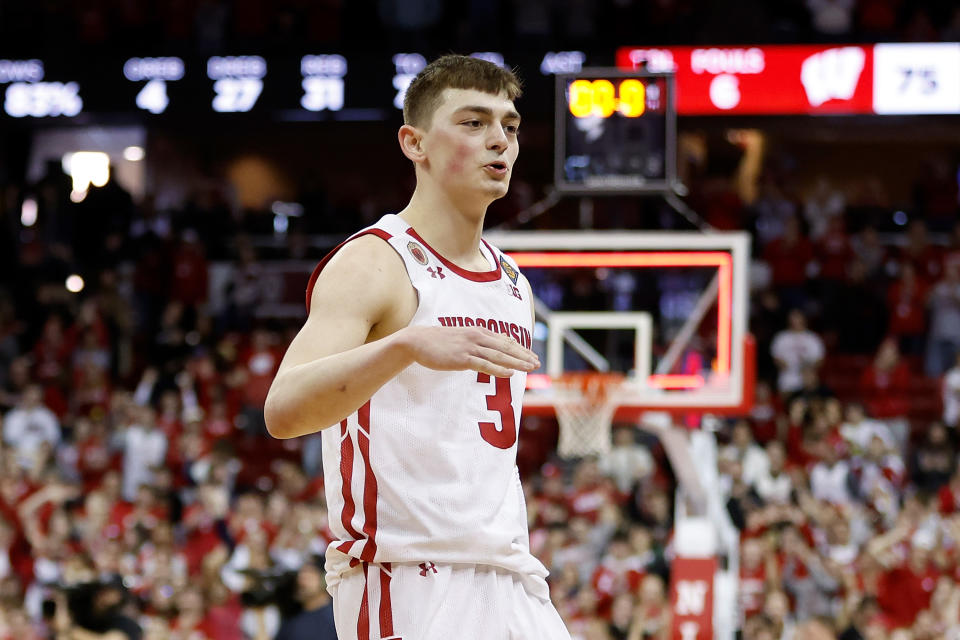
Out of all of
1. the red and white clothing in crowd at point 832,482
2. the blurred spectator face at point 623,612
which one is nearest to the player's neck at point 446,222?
the blurred spectator face at point 623,612

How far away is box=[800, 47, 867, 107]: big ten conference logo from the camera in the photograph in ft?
47.8

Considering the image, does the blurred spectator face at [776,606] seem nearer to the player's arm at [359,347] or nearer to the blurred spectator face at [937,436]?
the blurred spectator face at [937,436]

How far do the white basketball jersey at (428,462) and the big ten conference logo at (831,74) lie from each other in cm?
1206

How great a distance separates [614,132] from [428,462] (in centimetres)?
710

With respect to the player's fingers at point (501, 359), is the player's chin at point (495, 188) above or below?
above

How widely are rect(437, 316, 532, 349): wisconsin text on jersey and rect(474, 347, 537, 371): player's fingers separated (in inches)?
11.0

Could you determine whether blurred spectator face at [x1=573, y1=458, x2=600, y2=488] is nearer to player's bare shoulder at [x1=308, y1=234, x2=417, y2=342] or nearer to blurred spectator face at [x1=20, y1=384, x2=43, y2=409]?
blurred spectator face at [x1=20, y1=384, x2=43, y2=409]

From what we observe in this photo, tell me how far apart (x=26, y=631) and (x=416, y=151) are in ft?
27.4

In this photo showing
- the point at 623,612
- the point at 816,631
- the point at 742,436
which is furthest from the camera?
the point at 742,436

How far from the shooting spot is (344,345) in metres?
3.06

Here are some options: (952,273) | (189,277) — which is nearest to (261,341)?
(189,277)

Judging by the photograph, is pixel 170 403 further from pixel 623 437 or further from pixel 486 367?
pixel 486 367

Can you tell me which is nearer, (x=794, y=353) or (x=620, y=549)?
(x=620, y=549)

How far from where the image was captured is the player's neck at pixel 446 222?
133 inches
